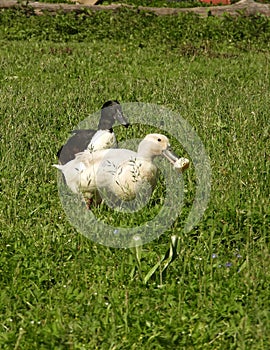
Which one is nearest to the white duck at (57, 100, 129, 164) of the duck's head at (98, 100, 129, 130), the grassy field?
the duck's head at (98, 100, 129, 130)

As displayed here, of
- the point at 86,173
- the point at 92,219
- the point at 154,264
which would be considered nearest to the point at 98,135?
the point at 86,173

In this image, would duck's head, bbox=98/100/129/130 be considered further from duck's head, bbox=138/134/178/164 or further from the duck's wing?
duck's head, bbox=138/134/178/164

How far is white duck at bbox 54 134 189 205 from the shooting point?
5328mm

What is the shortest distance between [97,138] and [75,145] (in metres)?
0.24

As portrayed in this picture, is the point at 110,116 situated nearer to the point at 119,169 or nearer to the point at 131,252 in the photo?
the point at 119,169

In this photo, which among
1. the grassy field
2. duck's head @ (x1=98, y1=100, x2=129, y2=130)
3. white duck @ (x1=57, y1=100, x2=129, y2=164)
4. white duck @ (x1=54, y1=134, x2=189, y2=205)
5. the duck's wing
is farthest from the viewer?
duck's head @ (x1=98, y1=100, x2=129, y2=130)

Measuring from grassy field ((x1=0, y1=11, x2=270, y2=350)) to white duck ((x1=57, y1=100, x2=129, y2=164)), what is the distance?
30 centimetres

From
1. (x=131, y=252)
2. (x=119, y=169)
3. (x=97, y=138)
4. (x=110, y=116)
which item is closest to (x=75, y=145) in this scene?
(x=97, y=138)

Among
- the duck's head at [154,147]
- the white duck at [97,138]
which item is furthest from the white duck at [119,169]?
the white duck at [97,138]

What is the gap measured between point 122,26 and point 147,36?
74 cm

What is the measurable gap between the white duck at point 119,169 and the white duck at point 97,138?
19 centimetres

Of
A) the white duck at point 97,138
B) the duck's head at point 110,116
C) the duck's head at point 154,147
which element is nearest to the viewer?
the duck's head at point 154,147

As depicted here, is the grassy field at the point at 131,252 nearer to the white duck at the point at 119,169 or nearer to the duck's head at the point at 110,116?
the white duck at the point at 119,169

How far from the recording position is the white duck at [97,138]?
19.1 ft
